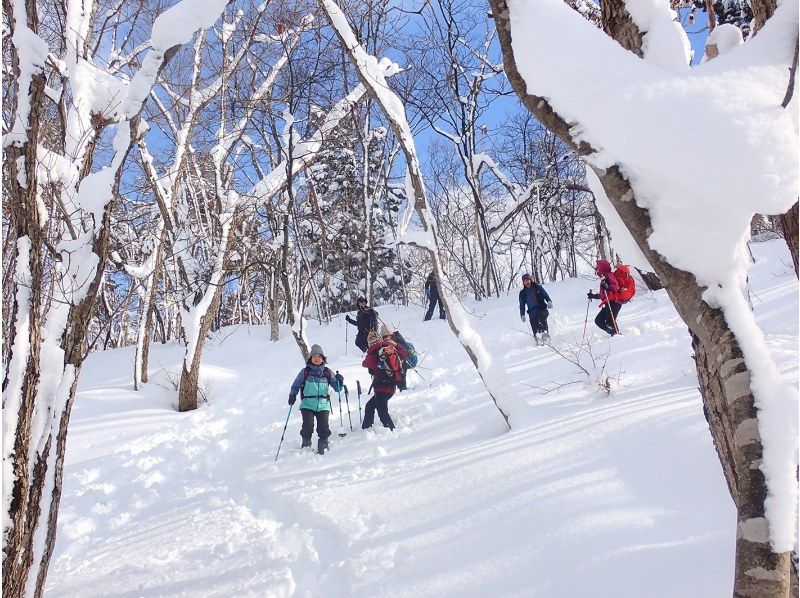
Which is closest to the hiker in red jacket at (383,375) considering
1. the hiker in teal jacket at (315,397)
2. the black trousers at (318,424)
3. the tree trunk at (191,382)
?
the hiker in teal jacket at (315,397)

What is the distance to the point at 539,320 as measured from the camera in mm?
10352

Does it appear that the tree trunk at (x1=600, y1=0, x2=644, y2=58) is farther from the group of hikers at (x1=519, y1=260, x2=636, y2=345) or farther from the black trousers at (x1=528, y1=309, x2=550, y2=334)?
the black trousers at (x1=528, y1=309, x2=550, y2=334)

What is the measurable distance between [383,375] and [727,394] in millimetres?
5572

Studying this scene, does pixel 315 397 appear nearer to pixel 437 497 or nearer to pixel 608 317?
pixel 437 497

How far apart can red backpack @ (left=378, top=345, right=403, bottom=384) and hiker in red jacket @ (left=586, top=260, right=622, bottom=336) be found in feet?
13.7

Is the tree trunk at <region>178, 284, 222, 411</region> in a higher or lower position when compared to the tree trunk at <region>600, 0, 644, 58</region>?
lower

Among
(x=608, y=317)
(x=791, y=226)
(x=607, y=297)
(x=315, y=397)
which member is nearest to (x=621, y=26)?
(x=791, y=226)

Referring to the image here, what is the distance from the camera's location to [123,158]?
3.41m

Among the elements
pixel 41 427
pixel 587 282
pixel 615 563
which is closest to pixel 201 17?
pixel 41 427

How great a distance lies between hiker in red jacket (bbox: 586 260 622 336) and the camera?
9109 mm

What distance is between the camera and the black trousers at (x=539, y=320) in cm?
1018

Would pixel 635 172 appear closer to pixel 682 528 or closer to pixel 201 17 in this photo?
pixel 682 528

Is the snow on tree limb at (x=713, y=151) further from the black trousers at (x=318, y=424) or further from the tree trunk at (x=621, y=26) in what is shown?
the black trousers at (x=318, y=424)

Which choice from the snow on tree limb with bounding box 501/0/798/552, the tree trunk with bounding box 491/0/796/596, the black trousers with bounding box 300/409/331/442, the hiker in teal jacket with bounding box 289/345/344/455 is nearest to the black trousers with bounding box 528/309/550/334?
the hiker in teal jacket with bounding box 289/345/344/455
